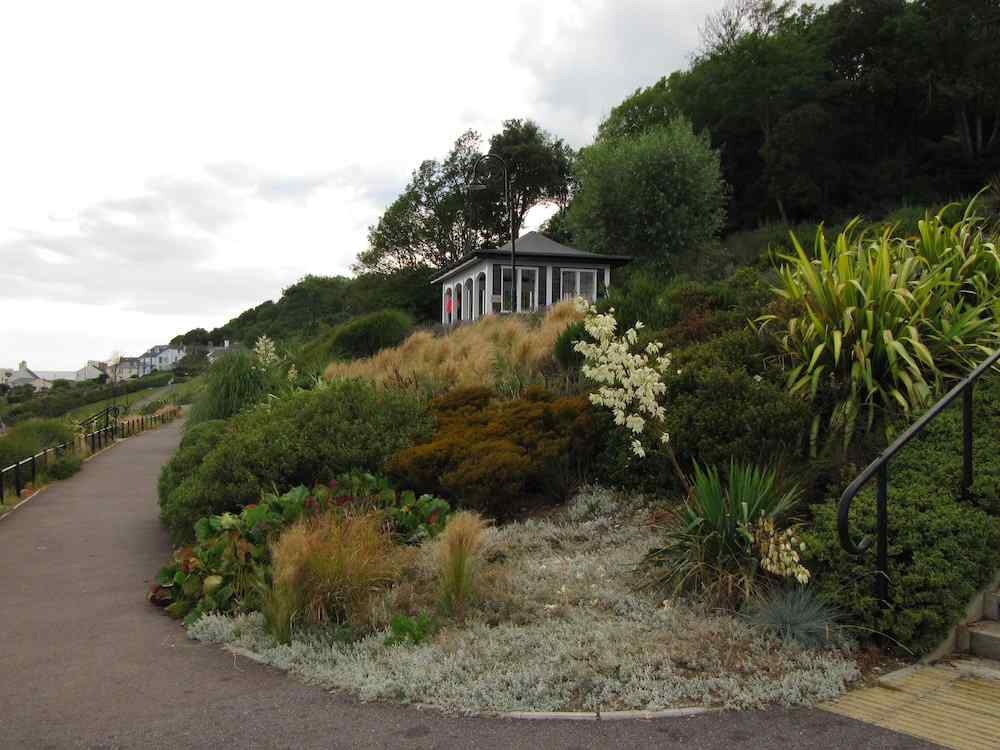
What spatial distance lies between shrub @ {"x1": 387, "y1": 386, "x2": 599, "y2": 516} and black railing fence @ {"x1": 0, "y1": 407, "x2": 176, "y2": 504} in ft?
24.0

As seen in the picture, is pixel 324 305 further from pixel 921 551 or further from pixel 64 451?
pixel 921 551

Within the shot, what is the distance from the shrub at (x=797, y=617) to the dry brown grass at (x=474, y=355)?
6.07 m

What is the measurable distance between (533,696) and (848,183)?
39388mm

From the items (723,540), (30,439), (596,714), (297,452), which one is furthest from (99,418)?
(596,714)

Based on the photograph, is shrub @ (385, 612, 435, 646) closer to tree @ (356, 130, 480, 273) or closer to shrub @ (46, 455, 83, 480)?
shrub @ (46, 455, 83, 480)

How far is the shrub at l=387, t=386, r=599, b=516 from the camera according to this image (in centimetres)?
706

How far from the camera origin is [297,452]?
7836 mm

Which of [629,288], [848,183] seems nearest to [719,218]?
[848,183]

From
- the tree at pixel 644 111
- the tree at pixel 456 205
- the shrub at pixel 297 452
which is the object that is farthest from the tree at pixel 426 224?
the shrub at pixel 297 452

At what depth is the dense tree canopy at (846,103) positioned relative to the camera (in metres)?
34.6

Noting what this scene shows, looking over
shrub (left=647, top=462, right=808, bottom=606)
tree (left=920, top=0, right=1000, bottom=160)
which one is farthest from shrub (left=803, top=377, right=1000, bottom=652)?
tree (left=920, top=0, right=1000, bottom=160)

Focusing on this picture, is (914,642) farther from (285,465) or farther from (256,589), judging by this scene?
(285,465)

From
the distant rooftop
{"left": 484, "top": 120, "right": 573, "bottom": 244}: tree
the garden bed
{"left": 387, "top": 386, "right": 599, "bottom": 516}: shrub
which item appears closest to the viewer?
the garden bed

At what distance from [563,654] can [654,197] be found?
29501 millimetres
